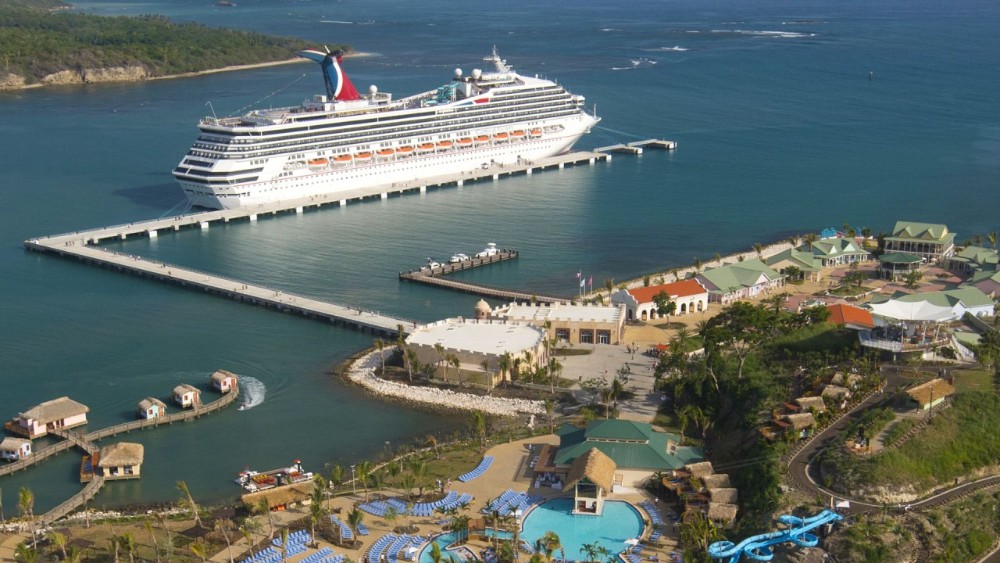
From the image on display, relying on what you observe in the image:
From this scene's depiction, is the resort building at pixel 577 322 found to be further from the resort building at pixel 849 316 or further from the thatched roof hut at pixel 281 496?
the thatched roof hut at pixel 281 496

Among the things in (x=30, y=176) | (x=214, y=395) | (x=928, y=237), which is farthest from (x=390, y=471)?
(x=30, y=176)

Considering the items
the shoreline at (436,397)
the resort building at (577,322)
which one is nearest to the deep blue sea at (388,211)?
the shoreline at (436,397)

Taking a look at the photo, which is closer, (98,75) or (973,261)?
(973,261)

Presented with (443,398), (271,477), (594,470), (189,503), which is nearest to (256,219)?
(443,398)

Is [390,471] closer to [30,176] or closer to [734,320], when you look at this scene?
[734,320]

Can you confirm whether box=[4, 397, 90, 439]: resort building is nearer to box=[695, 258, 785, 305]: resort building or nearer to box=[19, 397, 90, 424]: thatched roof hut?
box=[19, 397, 90, 424]: thatched roof hut

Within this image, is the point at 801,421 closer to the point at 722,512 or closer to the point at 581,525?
the point at 722,512

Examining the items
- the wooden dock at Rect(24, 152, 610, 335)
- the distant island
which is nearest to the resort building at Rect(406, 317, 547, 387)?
the wooden dock at Rect(24, 152, 610, 335)
